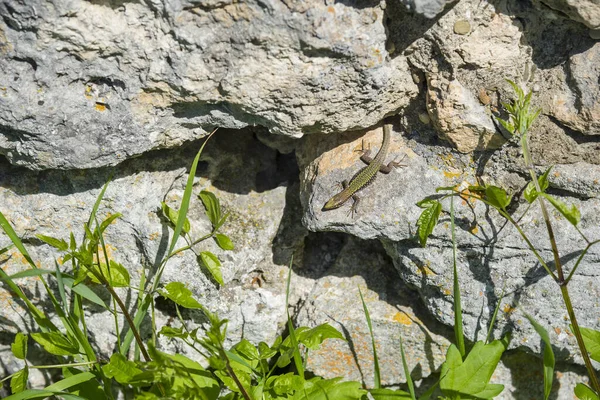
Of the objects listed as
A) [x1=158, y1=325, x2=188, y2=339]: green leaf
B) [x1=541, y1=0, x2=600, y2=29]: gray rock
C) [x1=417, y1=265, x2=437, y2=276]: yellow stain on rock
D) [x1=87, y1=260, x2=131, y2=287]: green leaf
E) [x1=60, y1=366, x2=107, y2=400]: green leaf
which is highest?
[x1=541, y1=0, x2=600, y2=29]: gray rock

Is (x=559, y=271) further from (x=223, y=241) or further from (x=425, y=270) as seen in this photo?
(x=223, y=241)

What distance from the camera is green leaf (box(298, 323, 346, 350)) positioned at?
8.23 feet

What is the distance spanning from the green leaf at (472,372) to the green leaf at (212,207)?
49.8 inches

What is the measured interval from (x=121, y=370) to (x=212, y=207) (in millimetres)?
904

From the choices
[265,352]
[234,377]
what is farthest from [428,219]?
[234,377]

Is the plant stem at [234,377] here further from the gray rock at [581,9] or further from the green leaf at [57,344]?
the gray rock at [581,9]

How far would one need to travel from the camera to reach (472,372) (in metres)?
2.46

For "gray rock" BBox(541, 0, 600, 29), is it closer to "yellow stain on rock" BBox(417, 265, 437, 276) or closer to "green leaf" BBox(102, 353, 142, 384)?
"yellow stain on rock" BBox(417, 265, 437, 276)

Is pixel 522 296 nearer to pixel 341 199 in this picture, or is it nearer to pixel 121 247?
pixel 341 199

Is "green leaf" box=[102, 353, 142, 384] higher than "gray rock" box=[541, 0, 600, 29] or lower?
lower

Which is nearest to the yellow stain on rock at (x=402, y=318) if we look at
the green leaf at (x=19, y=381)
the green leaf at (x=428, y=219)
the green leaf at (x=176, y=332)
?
the green leaf at (x=428, y=219)

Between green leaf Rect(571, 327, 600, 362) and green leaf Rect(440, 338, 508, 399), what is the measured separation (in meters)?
0.36

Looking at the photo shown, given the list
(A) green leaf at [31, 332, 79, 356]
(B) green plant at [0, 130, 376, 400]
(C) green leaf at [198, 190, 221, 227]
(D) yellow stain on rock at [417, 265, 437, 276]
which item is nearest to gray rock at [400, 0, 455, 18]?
(B) green plant at [0, 130, 376, 400]

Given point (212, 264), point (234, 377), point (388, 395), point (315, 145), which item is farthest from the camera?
point (315, 145)
